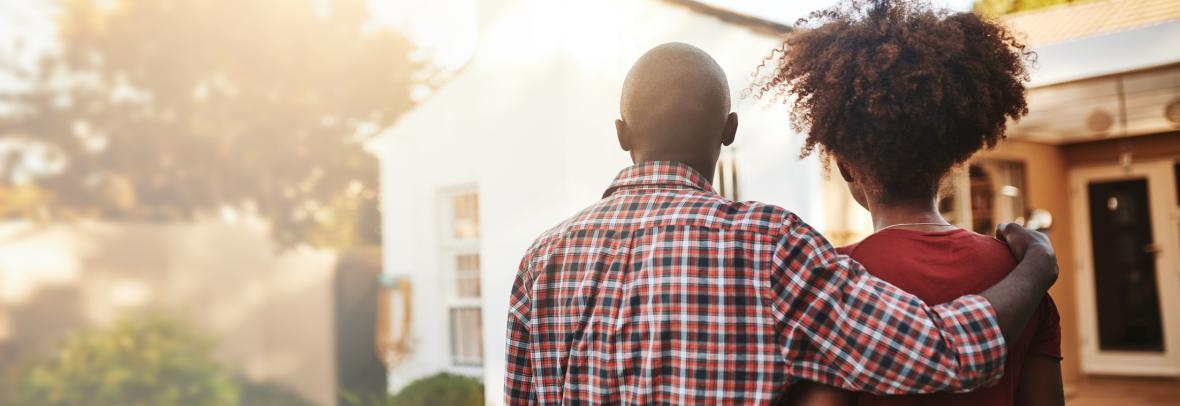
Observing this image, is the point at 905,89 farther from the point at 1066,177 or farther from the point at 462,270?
the point at 1066,177

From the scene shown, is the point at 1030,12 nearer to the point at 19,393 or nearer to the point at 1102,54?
the point at 1102,54

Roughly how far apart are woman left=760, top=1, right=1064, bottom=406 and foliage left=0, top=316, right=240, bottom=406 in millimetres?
3703

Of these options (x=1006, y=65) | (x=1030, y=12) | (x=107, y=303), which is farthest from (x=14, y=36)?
(x=1030, y=12)

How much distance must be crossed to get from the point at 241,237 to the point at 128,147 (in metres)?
0.68

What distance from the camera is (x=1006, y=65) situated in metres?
1.49

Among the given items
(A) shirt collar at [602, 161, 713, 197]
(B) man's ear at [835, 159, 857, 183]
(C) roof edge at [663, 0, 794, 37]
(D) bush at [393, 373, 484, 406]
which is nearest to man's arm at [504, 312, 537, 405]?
(A) shirt collar at [602, 161, 713, 197]

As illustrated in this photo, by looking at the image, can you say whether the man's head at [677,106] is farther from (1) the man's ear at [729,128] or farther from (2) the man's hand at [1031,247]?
(2) the man's hand at [1031,247]

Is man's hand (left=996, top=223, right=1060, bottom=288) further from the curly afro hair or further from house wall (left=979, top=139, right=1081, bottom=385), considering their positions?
house wall (left=979, top=139, right=1081, bottom=385)

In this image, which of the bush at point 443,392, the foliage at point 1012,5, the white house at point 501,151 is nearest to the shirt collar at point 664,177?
the white house at point 501,151

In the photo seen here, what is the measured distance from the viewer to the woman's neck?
A: 141 cm

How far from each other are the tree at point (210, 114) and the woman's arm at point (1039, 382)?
4.00m

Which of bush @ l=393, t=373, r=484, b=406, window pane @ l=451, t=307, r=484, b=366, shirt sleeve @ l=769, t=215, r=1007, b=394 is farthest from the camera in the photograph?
window pane @ l=451, t=307, r=484, b=366

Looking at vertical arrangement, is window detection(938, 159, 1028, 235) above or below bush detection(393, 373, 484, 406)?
above

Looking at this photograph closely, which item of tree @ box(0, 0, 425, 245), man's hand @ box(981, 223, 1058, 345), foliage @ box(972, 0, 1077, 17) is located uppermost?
foliage @ box(972, 0, 1077, 17)
